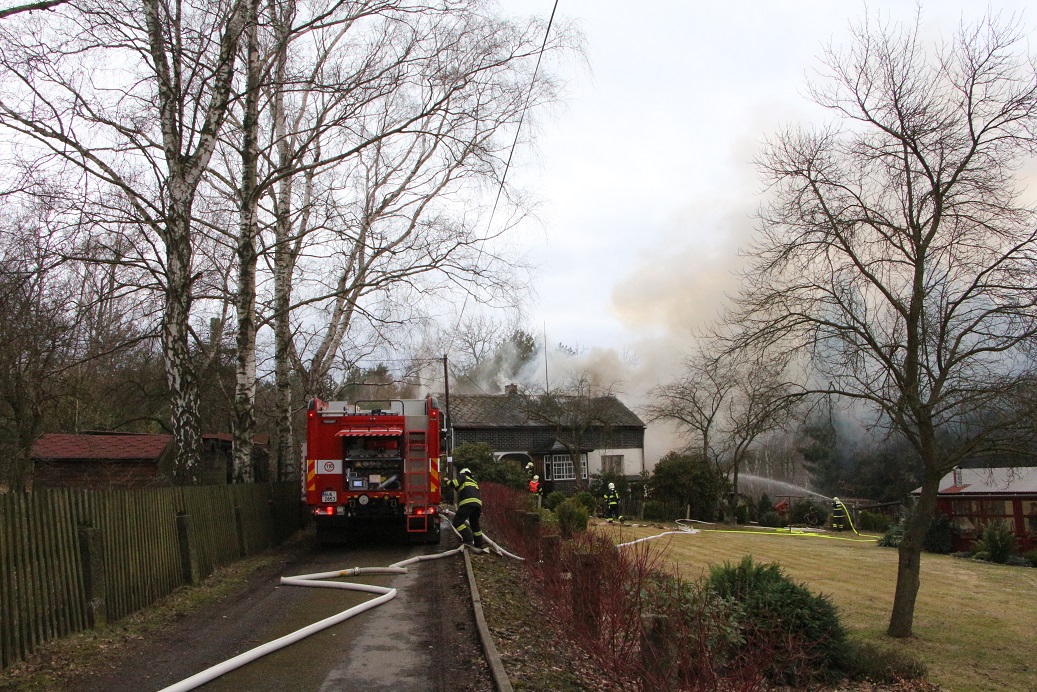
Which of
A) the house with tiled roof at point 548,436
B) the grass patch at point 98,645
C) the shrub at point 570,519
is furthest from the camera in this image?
the house with tiled roof at point 548,436

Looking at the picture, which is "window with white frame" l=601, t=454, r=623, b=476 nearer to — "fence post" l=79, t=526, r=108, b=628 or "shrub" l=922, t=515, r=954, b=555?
"shrub" l=922, t=515, r=954, b=555

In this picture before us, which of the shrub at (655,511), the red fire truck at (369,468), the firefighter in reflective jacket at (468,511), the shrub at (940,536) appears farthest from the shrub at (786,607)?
the shrub at (655,511)

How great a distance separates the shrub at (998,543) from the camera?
66.8ft

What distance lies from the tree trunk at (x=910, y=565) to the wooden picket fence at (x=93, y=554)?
1017cm

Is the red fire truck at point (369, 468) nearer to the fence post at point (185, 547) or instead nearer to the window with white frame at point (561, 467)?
the fence post at point (185, 547)

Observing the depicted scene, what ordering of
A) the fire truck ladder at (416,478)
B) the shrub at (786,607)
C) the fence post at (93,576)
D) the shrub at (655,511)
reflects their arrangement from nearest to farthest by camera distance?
the fence post at (93,576) < the shrub at (786,607) < the fire truck ladder at (416,478) < the shrub at (655,511)

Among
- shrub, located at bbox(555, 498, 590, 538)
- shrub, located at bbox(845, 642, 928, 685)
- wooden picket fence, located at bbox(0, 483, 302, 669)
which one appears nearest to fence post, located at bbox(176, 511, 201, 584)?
wooden picket fence, located at bbox(0, 483, 302, 669)

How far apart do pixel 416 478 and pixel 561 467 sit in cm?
2989

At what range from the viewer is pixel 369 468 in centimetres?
1459

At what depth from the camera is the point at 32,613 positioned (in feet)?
21.2

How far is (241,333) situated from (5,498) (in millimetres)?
8619

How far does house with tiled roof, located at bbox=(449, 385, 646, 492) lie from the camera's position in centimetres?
4234

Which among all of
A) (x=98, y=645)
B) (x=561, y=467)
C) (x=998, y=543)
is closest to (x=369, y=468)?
(x=98, y=645)

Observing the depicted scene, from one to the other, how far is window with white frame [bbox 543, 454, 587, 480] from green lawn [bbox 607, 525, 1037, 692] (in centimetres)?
1891
